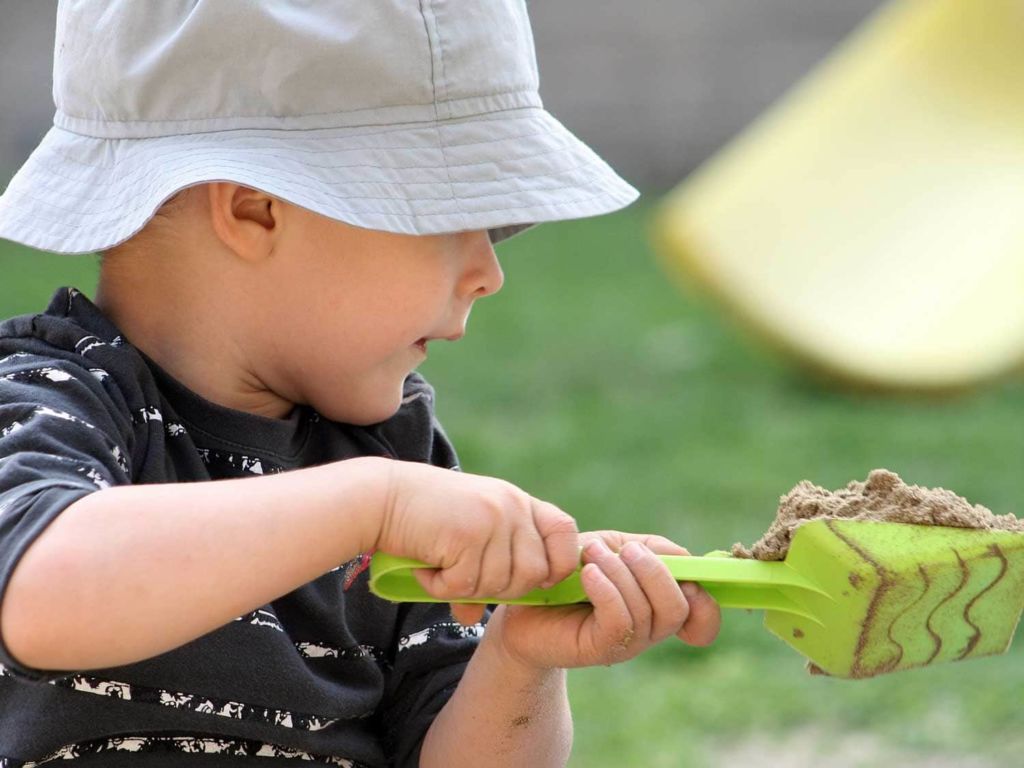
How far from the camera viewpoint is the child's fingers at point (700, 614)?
46.6 inches

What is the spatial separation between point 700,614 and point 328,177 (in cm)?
44

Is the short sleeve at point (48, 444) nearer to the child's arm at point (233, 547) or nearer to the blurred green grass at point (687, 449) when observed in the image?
the child's arm at point (233, 547)

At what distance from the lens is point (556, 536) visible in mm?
1108

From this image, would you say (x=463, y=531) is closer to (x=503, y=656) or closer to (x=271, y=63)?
(x=503, y=656)

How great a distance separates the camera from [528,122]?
1313mm

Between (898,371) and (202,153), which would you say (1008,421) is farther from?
(202,153)

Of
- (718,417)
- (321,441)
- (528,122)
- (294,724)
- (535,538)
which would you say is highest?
(528,122)

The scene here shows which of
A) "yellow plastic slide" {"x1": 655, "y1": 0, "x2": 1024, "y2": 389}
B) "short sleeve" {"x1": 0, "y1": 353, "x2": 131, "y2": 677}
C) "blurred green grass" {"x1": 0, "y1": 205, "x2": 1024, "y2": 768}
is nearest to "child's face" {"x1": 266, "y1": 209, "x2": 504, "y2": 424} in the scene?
"short sleeve" {"x1": 0, "y1": 353, "x2": 131, "y2": 677}

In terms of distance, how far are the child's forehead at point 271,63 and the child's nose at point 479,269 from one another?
0.38 ft

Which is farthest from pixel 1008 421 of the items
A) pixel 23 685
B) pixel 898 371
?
pixel 23 685

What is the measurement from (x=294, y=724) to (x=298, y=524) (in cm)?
29

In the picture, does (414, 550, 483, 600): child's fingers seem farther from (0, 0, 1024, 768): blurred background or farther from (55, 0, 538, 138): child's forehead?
(0, 0, 1024, 768): blurred background

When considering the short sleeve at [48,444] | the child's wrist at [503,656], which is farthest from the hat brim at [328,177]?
the child's wrist at [503,656]

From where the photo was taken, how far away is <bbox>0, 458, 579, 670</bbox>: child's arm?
3.26ft
